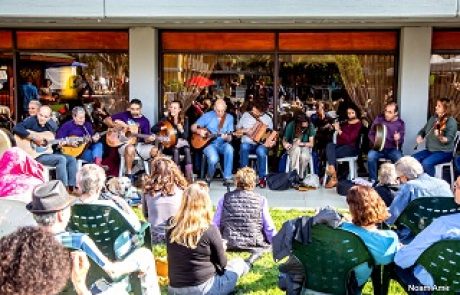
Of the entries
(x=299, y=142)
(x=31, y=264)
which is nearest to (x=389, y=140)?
(x=299, y=142)

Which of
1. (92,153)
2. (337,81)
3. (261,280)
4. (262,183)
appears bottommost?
(261,280)

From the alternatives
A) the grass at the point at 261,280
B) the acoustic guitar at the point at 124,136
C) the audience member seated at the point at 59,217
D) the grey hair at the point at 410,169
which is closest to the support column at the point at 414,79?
the acoustic guitar at the point at 124,136

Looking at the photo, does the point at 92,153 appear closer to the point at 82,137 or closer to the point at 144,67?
the point at 82,137

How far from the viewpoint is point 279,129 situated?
391 inches

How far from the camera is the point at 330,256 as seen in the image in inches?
144

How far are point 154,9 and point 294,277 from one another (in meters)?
4.77

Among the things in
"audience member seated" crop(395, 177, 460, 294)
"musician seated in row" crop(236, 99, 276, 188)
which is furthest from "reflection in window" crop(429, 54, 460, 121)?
"audience member seated" crop(395, 177, 460, 294)

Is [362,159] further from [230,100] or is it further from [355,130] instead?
[230,100]

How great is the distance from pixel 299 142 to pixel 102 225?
5.13 meters

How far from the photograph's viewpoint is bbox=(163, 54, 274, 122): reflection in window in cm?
989

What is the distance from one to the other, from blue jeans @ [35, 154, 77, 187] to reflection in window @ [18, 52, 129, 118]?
6.83 ft

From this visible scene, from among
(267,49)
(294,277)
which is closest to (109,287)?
(294,277)

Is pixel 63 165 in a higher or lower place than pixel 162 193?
lower

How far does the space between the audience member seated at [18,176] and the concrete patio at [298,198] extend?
130 inches
